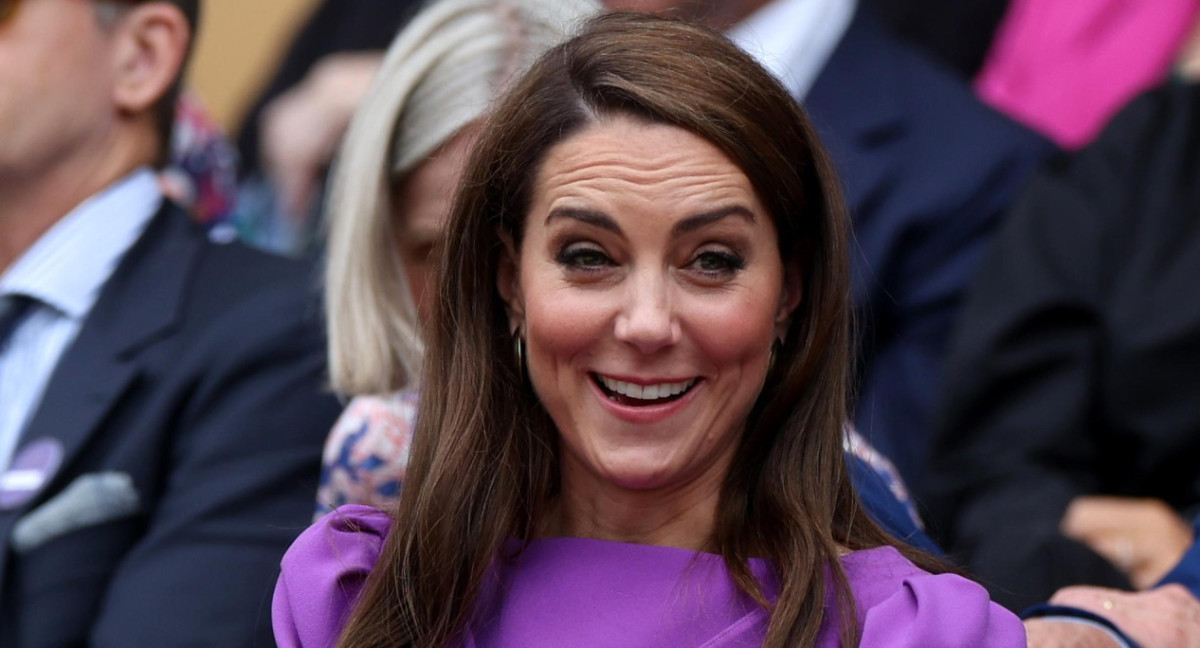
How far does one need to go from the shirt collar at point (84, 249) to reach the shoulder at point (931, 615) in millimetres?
1897

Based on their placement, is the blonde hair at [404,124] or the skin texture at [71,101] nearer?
the blonde hair at [404,124]

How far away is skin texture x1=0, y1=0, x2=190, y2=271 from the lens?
3.68m

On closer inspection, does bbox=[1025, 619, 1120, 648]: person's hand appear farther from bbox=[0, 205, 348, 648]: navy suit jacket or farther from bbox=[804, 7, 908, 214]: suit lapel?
bbox=[804, 7, 908, 214]: suit lapel

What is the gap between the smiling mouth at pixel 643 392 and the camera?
2.38 m

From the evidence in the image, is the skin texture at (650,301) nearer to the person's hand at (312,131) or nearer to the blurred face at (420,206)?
the blurred face at (420,206)

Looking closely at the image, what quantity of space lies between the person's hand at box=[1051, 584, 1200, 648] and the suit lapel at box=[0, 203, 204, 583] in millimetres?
1736

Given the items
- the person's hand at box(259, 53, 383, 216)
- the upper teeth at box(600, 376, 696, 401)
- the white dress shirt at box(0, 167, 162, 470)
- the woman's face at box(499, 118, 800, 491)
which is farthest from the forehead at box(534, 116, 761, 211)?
the person's hand at box(259, 53, 383, 216)

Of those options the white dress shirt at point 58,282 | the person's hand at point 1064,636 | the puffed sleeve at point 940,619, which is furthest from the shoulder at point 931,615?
the white dress shirt at point 58,282

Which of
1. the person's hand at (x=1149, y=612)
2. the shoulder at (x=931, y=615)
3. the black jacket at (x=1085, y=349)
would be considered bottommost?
the black jacket at (x=1085, y=349)

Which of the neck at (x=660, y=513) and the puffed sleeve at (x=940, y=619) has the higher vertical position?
the puffed sleeve at (x=940, y=619)

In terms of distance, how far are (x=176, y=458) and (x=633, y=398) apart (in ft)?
4.20

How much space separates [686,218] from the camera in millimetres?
2307

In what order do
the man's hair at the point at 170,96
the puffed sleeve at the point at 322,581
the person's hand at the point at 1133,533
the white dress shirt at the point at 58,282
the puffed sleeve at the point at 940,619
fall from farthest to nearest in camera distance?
the man's hair at the point at 170,96, the white dress shirt at the point at 58,282, the person's hand at the point at 1133,533, the puffed sleeve at the point at 322,581, the puffed sleeve at the point at 940,619

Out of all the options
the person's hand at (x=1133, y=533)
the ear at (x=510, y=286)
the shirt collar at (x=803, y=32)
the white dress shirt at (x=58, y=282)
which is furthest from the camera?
the shirt collar at (x=803, y=32)
